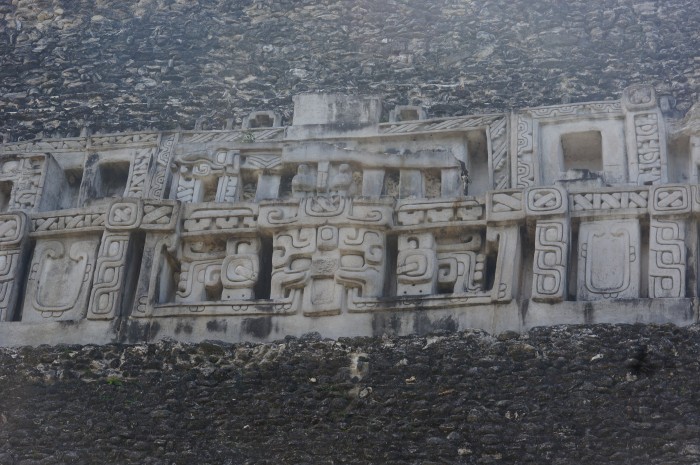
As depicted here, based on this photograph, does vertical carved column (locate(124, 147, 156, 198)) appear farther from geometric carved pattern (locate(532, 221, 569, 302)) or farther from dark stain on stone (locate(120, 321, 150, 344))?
geometric carved pattern (locate(532, 221, 569, 302))

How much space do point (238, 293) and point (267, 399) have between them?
4.71 ft

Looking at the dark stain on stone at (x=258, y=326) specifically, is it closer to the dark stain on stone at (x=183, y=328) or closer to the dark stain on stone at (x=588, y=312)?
the dark stain on stone at (x=183, y=328)

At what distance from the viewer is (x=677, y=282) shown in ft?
35.2

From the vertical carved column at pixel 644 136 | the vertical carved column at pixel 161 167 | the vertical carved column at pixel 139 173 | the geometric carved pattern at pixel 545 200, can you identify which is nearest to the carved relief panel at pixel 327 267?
the geometric carved pattern at pixel 545 200

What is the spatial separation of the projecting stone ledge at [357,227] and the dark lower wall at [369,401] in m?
0.60

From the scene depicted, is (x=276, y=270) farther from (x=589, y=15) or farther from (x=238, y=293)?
(x=589, y=15)

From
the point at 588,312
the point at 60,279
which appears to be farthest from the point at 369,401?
the point at 60,279

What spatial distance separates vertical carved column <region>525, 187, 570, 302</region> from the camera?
429 inches

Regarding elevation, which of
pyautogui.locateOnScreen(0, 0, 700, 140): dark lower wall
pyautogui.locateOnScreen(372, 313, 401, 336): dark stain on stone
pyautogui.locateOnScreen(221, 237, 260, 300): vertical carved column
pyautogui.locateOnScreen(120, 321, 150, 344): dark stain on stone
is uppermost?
pyautogui.locateOnScreen(0, 0, 700, 140): dark lower wall

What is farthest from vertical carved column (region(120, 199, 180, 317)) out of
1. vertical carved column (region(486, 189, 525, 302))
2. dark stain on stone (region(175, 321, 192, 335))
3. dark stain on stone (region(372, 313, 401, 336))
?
vertical carved column (region(486, 189, 525, 302))

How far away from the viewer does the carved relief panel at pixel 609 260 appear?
1088 cm

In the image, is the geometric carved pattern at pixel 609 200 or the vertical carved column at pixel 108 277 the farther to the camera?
the vertical carved column at pixel 108 277

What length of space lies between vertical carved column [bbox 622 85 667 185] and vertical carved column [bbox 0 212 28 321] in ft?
14.8

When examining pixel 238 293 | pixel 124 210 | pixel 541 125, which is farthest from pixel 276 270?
pixel 541 125
